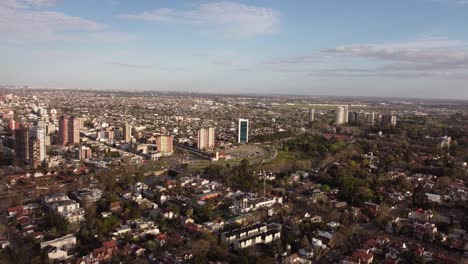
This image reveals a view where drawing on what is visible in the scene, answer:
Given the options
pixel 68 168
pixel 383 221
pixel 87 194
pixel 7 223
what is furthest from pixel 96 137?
pixel 383 221

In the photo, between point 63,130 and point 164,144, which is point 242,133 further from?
point 63,130

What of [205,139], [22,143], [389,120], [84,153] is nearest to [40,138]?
[22,143]

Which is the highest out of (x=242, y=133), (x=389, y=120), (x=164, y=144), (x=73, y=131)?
(x=389, y=120)

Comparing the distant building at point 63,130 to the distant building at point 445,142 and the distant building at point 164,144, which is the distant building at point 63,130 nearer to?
the distant building at point 164,144

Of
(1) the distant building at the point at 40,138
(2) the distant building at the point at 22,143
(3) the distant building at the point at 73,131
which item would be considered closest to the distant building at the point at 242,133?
(3) the distant building at the point at 73,131

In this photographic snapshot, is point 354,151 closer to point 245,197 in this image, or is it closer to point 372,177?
point 372,177

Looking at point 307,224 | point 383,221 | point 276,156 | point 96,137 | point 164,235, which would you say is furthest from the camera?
point 96,137
